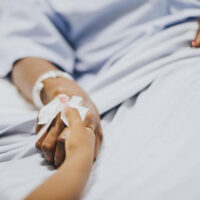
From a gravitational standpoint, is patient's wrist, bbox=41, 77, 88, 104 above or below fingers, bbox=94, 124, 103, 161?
above

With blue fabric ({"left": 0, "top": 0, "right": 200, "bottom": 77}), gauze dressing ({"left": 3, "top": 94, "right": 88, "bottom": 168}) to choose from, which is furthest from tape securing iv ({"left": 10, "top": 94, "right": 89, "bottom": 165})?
blue fabric ({"left": 0, "top": 0, "right": 200, "bottom": 77})

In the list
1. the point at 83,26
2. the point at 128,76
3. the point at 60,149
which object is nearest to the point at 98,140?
the point at 60,149

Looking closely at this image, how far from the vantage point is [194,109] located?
20.1 inches

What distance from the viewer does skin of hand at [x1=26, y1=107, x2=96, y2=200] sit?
0.35 metres

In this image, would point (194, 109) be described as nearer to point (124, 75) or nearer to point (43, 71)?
point (124, 75)

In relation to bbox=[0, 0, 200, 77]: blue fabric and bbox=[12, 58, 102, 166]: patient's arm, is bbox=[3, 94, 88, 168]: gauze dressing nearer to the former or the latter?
bbox=[12, 58, 102, 166]: patient's arm

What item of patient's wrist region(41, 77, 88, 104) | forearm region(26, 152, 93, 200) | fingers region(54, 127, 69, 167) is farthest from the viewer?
patient's wrist region(41, 77, 88, 104)

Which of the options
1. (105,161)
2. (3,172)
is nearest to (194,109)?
(105,161)

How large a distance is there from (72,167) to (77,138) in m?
0.06

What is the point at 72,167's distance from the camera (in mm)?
394

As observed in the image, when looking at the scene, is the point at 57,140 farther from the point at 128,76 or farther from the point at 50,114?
the point at 128,76

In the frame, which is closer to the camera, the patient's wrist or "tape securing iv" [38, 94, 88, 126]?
"tape securing iv" [38, 94, 88, 126]

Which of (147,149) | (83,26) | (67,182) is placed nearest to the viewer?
(67,182)

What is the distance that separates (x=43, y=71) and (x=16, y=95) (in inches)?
4.1
